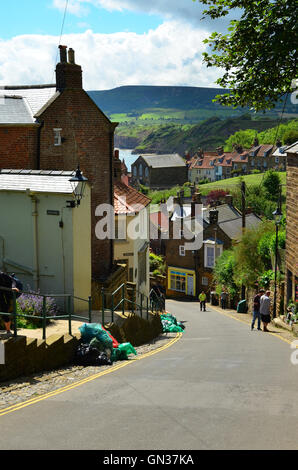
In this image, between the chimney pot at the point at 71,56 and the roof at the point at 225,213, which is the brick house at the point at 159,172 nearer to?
the roof at the point at 225,213

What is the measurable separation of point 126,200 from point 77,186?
36.9 ft

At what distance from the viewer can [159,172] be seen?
501 feet

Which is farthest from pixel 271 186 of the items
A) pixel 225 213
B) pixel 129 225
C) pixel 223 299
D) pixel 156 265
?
pixel 129 225

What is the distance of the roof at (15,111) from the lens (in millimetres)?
19328

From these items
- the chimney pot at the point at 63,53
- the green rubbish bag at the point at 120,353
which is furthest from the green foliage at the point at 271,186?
the green rubbish bag at the point at 120,353

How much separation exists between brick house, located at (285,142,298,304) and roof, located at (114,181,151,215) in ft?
24.0

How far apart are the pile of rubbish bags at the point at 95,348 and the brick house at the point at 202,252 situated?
126ft

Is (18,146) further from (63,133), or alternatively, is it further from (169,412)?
(169,412)

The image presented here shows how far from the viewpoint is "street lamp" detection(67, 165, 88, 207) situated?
15.2 metres

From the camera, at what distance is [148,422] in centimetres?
712

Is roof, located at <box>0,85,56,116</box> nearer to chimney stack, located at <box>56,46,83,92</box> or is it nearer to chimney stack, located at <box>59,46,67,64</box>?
chimney stack, located at <box>56,46,83,92</box>

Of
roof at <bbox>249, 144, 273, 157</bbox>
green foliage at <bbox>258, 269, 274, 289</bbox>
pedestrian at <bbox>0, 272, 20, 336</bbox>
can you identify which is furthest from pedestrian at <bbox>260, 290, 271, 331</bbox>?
roof at <bbox>249, 144, 273, 157</bbox>
